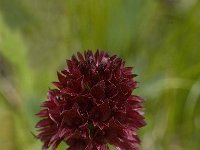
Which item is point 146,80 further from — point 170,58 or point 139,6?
point 139,6

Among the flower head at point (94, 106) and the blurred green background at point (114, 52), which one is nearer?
the flower head at point (94, 106)

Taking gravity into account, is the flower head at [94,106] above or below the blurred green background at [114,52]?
below

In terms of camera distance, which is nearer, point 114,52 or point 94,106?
point 94,106

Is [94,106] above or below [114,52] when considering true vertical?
below

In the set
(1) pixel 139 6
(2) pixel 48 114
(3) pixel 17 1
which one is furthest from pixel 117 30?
(2) pixel 48 114
